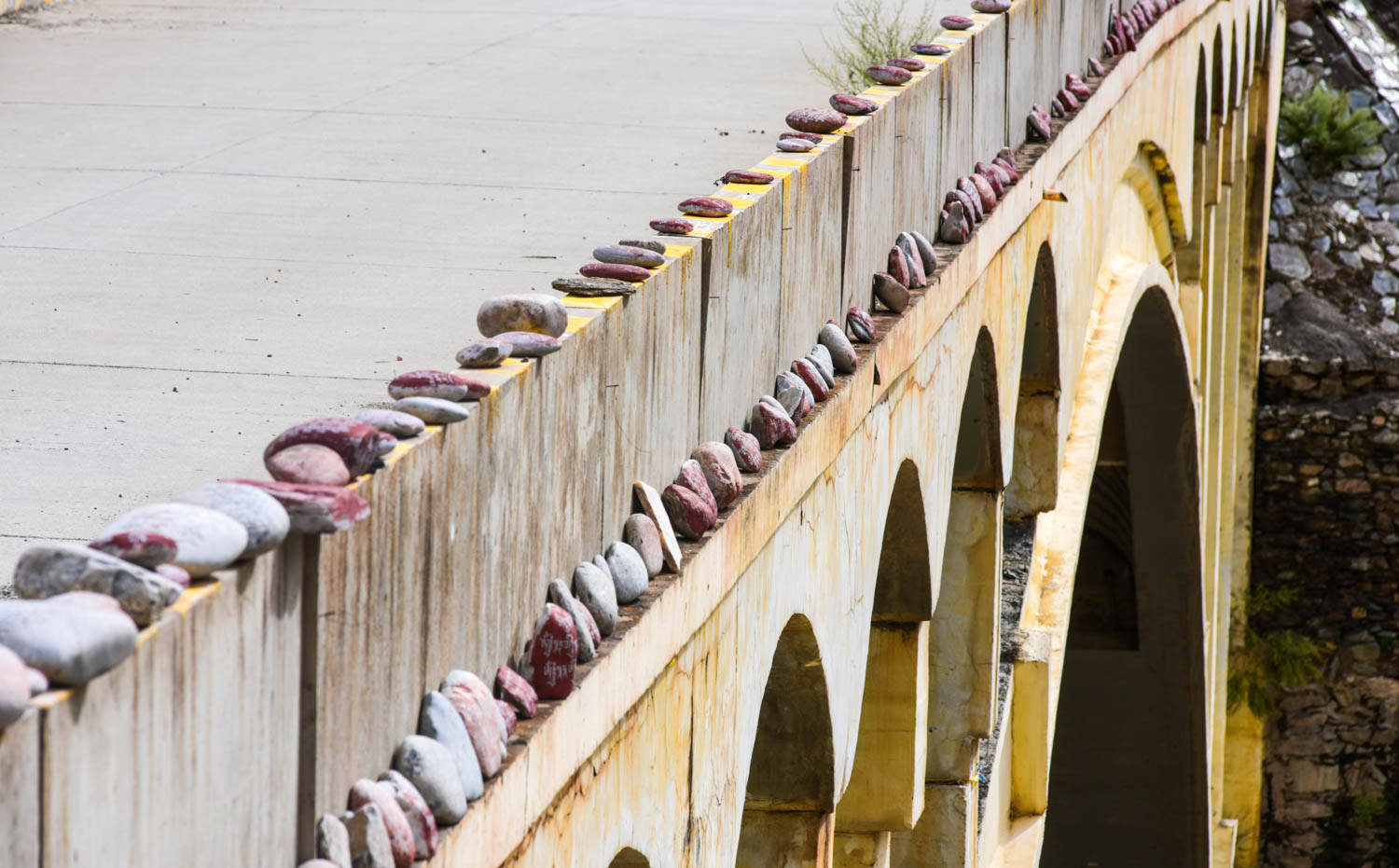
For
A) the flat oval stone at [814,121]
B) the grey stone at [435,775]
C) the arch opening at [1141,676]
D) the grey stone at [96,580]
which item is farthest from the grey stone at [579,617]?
the arch opening at [1141,676]

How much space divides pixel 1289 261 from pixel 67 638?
27466 millimetres

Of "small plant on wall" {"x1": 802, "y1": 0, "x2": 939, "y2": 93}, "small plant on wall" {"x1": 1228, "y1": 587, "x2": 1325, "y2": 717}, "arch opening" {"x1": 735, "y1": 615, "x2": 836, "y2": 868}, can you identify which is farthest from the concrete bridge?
"small plant on wall" {"x1": 1228, "y1": 587, "x2": 1325, "y2": 717}

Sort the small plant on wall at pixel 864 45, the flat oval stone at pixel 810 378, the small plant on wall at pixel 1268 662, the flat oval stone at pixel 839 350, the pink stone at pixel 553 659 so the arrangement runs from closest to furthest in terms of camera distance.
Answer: the pink stone at pixel 553 659, the flat oval stone at pixel 810 378, the flat oval stone at pixel 839 350, the small plant on wall at pixel 864 45, the small plant on wall at pixel 1268 662

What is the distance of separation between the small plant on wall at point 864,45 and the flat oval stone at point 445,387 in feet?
22.4

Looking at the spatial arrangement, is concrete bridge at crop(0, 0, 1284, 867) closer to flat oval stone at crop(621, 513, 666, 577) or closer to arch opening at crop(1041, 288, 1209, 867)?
flat oval stone at crop(621, 513, 666, 577)

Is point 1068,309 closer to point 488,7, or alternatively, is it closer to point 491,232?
point 491,232

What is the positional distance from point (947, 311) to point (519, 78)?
514 centimetres

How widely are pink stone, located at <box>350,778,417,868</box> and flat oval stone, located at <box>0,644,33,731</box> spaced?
85 cm

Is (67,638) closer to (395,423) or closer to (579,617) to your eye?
(395,423)

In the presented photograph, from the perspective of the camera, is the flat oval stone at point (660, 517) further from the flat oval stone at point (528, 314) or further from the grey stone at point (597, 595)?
the flat oval stone at point (528, 314)

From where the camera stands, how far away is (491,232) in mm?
7207

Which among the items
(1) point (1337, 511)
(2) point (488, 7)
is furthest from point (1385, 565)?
(2) point (488, 7)

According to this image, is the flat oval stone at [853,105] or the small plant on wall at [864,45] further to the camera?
the small plant on wall at [864,45]

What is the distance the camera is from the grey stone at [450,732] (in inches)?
→ 115
